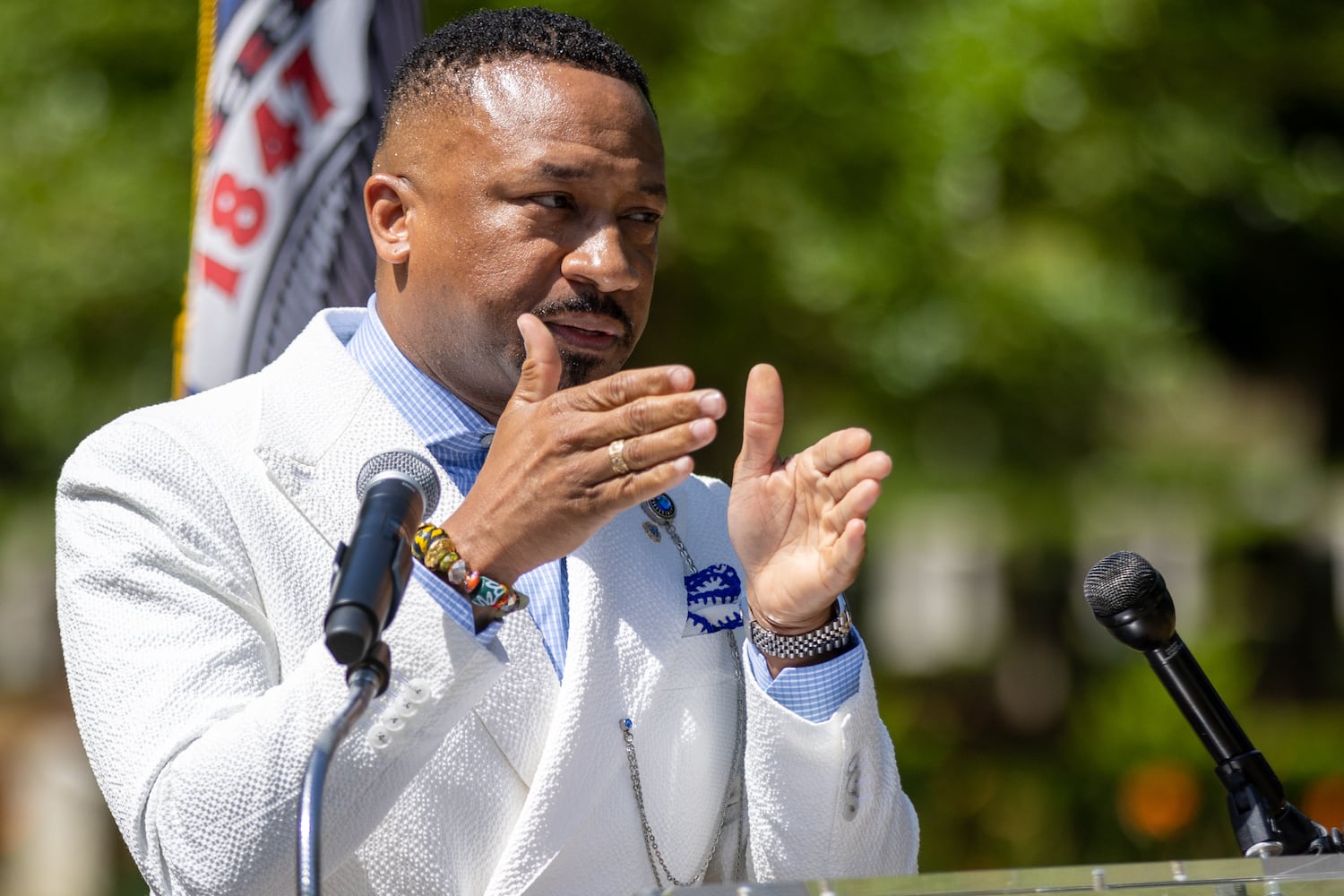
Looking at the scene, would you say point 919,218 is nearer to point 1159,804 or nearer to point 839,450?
point 1159,804

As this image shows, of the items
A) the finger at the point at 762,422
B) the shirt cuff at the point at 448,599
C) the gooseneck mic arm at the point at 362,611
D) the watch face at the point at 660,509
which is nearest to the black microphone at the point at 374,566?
the gooseneck mic arm at the point at 362,611

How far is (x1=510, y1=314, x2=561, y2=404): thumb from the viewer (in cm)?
221

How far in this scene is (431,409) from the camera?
2.76 m

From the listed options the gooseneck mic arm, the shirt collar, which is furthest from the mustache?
the gooseneck mic arm

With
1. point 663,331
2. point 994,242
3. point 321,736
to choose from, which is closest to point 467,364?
point 321,736

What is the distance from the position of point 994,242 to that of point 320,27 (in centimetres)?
422

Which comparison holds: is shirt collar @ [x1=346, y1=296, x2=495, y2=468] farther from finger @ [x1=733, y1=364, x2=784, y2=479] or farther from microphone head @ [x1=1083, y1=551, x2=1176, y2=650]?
microphone head @ [x1=1083, y1=551, x2=1176, y2=650]

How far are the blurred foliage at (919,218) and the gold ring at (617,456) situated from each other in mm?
4562

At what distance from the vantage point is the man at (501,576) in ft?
6.90

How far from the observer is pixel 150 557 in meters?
2.34

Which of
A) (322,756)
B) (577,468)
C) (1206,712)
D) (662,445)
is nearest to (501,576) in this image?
(577,468)

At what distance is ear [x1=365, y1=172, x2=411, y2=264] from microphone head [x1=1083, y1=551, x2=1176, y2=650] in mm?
1297

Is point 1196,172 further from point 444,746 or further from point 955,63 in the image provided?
point 444,746

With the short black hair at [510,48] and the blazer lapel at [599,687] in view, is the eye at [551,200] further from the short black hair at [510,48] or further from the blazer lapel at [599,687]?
the blazer lapel at [599,687]
